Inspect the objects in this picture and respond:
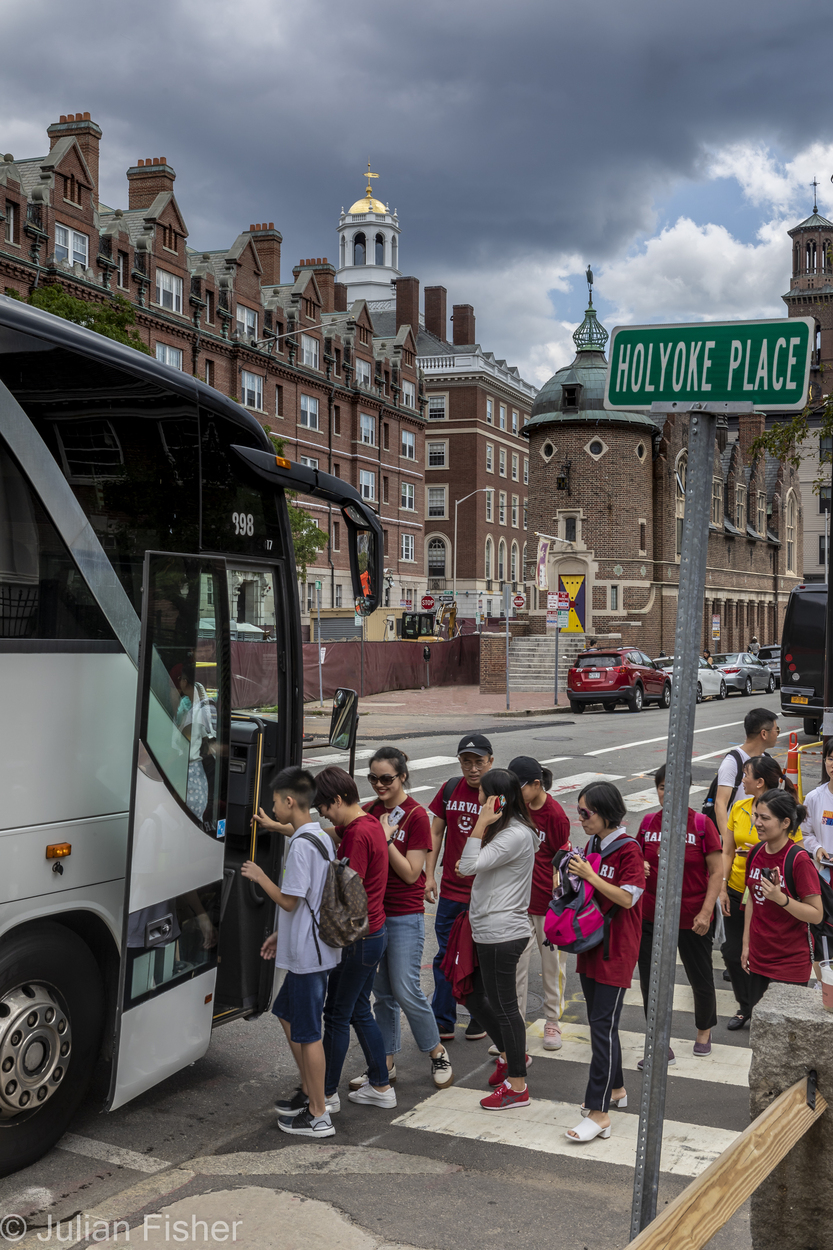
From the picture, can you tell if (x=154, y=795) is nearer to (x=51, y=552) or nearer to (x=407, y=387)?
(x=51, y=552)

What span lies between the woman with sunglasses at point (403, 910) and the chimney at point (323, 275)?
55.3 meters

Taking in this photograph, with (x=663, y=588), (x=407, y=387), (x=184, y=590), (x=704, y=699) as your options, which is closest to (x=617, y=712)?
(x=704, y=699)

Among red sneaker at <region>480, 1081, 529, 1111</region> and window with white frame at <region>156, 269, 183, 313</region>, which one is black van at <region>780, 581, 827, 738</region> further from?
window with white frame at <region>156, 269, 183, 313</region>

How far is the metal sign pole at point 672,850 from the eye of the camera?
10.0 feet

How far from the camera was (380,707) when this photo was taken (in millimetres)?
31688

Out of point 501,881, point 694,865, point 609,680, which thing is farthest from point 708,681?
point 501,881

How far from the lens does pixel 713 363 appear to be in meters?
3.25

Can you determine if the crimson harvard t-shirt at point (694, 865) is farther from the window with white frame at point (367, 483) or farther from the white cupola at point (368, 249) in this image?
the white cupola at point (368, 249)

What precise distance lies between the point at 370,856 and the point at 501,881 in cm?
67

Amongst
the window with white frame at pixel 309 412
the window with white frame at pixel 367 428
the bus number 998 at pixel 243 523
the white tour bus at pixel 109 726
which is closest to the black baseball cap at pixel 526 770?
the white tour bus at pixel 109 726

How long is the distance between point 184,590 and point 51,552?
652mm

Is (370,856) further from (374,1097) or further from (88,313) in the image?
(88,313)

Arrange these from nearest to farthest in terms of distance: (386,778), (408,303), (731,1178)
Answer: (731,1178)
(386,778)
(408,303)

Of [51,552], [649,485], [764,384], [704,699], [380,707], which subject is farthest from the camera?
[649,485]
